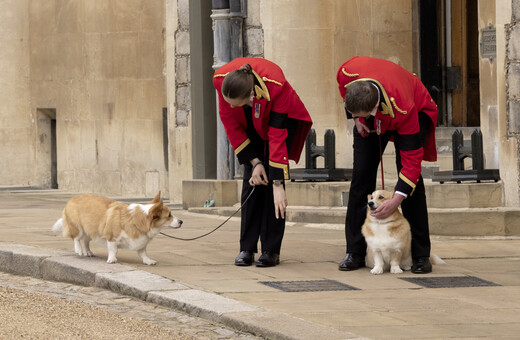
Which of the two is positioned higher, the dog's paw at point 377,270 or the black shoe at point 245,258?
the black shoe at point 245,258

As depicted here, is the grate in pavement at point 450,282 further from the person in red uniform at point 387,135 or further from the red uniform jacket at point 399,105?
the red uniform jacket at point 399,105

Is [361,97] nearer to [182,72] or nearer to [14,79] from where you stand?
[182,72]

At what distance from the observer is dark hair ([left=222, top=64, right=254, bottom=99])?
23.1ft

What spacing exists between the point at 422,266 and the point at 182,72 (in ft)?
24.3

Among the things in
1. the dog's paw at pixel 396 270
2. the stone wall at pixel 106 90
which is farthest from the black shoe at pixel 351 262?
the stone wall at pixel 106 90

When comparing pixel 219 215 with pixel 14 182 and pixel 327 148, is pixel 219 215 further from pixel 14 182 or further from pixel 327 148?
pixel 14 182

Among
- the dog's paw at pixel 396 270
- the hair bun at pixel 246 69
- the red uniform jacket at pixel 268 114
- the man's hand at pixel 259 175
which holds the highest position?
the hair bun at pixel 246 69

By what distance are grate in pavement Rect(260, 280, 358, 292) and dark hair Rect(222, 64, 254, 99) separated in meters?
1.22

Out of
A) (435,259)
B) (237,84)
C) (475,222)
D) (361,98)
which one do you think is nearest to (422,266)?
(435,259)

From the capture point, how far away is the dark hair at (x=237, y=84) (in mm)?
7035

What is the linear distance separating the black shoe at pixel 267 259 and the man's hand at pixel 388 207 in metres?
0.88

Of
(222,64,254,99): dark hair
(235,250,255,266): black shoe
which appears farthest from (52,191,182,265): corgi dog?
(222,64,254,99): dark hair

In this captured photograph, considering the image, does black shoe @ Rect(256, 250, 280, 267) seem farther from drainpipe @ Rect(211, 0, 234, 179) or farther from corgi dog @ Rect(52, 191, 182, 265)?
drainpipe @ Rect(211, 0, 234, 179)

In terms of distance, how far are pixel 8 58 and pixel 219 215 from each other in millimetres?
8361
